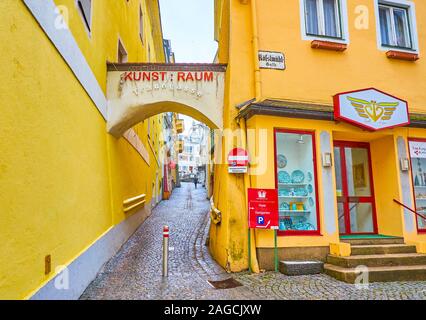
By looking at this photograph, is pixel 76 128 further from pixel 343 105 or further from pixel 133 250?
pixel 343 105

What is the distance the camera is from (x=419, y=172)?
7.65 m

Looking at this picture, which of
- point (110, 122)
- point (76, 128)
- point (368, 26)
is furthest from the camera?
point (368, 26)

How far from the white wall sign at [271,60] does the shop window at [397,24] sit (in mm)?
3205

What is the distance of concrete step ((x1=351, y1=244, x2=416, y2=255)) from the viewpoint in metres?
6.33

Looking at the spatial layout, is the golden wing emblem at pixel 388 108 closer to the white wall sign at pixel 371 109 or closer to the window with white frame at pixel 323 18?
the white wall sign at pixel 371 109

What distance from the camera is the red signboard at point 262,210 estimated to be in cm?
611

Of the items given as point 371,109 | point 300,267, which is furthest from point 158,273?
point 371,109

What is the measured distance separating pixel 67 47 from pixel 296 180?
5.38 metres

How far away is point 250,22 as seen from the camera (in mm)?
7246

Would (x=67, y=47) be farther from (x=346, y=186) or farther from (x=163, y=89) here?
(x=346, y=186)

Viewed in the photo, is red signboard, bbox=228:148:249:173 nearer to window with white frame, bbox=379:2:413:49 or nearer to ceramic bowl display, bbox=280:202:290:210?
ceramic bowl display, bbox=280:202:290:210
